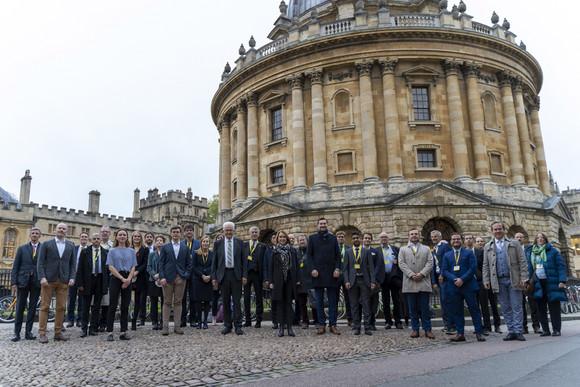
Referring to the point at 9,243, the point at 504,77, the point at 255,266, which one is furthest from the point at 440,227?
the point at 9,243

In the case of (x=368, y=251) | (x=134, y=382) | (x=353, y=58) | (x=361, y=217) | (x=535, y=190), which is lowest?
(x=134, y=382)

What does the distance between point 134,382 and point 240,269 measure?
16.7 ft

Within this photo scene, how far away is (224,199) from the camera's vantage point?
112ft

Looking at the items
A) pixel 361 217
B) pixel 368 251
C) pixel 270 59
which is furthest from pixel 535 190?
pixel 368 251

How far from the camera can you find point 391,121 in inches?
1028

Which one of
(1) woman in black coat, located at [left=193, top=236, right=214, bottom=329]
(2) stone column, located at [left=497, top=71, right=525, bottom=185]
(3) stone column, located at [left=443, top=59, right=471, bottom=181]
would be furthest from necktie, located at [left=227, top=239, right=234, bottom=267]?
(2) stone column, located at [left=497, top=71, right=525, bottom=185]

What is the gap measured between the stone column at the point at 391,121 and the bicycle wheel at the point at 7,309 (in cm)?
1829

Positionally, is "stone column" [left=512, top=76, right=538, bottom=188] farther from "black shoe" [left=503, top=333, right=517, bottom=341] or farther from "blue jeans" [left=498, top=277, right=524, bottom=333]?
"black shoe" [left=503, top=333, right=517, bottom=341]

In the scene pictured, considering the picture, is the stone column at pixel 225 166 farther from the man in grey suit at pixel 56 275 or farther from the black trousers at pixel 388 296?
the man in grey suit at pixel 56 275

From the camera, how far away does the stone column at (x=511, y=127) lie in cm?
2764

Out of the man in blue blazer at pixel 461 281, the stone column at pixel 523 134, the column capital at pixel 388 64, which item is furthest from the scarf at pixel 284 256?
the stone column at pixel 523 134

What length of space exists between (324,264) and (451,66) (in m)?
21.1

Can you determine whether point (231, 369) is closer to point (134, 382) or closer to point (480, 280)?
point (134, 382)

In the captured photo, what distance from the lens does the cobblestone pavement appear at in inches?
215
